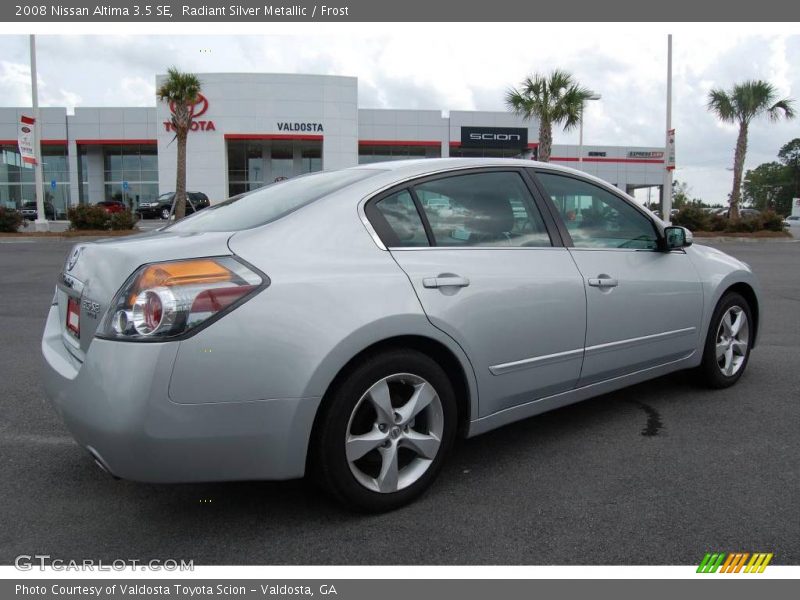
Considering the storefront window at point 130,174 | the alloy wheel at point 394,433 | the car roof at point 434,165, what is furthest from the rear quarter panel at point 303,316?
the storefront window at point 130,174

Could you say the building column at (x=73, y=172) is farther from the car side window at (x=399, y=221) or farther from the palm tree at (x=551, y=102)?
the car side window at (x=399, y=221)

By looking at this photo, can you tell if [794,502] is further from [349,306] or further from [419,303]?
[349,306]

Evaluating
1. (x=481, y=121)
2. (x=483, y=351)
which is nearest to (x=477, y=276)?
(x=483, y=351)

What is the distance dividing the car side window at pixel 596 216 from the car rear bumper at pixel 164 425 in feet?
6.28

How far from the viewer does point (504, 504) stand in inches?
109

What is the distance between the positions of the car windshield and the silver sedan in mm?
20

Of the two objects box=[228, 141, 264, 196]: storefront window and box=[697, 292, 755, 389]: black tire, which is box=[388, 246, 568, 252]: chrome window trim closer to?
box=[697, 292, 755, 389]: black tire

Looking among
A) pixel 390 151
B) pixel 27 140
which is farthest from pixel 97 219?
pixel 390 151

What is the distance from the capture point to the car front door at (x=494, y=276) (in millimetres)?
2777

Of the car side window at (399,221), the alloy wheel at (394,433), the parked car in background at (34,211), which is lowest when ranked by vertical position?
the alloy wheel at (394,433)

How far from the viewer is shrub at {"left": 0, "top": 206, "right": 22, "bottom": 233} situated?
23.8 metres

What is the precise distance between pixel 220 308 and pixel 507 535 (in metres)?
1.42

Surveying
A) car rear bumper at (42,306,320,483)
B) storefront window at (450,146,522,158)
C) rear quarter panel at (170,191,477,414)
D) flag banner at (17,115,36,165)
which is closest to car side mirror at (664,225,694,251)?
rear quarter panel at (170,191,477,414)

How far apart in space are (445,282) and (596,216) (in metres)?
1.42
